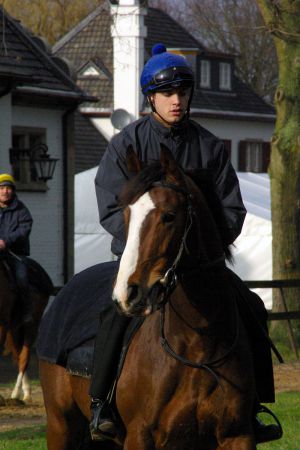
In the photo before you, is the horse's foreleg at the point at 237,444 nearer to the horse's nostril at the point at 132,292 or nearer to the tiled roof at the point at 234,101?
the horse's nostril at the point at 132,292

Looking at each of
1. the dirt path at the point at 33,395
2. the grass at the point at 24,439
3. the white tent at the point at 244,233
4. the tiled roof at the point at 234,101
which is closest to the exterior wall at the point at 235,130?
the tiled roof at the point at 234,101

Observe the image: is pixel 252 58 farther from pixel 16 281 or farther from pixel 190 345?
pixel 190 345

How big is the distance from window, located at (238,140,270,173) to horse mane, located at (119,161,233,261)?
41.8 metres

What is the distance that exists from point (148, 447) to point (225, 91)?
144ft

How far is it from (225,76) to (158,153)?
144 feet

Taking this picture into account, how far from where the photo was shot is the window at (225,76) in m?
49.8

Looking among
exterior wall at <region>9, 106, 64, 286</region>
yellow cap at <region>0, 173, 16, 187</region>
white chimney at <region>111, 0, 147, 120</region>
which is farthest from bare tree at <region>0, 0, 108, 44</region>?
yellow cap at <region>0, 173, 16, 187</region>

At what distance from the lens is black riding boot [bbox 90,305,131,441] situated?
6512 millimetres

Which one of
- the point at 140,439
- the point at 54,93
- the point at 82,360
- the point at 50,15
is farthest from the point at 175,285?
the point at 50,15

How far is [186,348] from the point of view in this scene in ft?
20.0

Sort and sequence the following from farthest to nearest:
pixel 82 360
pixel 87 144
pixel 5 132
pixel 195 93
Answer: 1. pixel 195 93
2. pixel 87 144
3. pixel 5 132
4. pixel 82 360

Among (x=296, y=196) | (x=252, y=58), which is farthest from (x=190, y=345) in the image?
(x=252, y=58)

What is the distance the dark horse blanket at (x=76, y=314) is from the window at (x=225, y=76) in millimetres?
42561

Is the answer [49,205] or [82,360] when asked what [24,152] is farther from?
[82,360]
